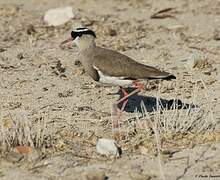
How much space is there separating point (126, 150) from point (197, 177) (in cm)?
90

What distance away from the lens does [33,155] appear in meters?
6.07

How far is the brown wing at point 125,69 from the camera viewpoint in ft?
23.7

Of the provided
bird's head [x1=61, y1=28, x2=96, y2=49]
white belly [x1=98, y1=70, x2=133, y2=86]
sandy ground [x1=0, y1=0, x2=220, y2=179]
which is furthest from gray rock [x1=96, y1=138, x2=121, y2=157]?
bird's head [x1=61, y1=28, x2=96, y2=49]

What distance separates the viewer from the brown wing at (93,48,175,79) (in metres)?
7.22

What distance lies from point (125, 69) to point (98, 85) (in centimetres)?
161

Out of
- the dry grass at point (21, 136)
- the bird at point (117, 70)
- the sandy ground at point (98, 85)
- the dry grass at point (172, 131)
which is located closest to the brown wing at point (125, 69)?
the bird at point (117, 70)

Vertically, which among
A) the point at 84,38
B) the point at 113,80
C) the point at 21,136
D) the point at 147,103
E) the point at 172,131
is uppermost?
the point at 84,38

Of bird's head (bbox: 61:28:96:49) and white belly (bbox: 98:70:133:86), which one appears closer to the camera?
white belly (bbox: 98:70:133:86)

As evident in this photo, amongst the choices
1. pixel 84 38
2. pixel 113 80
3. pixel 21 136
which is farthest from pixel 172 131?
pixel 84 38

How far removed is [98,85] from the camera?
8844 millimetres

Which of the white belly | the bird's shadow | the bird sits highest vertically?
the bird

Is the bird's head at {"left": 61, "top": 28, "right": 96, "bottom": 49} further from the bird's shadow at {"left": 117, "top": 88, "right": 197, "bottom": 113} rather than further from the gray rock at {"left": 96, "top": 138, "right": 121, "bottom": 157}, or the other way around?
the gray rock at {"left": 96, "top": 138, "right": 121, "bottom": 157}

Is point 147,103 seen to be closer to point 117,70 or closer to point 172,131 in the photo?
point 117,70

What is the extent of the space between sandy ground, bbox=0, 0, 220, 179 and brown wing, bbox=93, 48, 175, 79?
59cm
